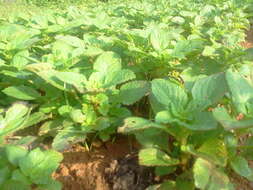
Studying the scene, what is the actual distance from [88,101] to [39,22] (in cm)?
167

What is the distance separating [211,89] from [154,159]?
38 cm

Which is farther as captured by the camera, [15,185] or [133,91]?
[133,91]

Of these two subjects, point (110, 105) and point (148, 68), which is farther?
point (148, 68)

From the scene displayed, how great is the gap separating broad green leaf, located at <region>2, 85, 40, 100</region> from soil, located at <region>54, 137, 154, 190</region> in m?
0.35

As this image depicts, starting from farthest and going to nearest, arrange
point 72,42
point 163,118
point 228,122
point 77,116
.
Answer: point 72,42 → point 77,116 → point 163,118 → point 228,122

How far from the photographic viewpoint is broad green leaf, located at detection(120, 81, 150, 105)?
1574 millimetres

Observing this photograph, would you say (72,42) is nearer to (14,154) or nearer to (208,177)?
(14,154)

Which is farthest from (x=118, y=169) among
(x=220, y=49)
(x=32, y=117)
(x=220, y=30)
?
(x=220, y=30)

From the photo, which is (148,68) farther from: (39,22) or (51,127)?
(39,22)

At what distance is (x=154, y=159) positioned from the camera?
1.24 meters

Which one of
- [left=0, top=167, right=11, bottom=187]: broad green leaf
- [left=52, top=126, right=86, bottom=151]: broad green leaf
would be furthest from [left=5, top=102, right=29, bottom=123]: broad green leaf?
[left=0, top=167, right=11, bottom=187]: broad green leaf

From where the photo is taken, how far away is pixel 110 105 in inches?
64.0

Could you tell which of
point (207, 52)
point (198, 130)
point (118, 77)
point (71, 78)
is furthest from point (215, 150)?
point (207, 52)

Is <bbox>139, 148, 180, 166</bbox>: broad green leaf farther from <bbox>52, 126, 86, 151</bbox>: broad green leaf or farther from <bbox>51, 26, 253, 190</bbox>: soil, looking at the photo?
<bbox>52, 126, 86, 151</bbox>: broad green leaf
